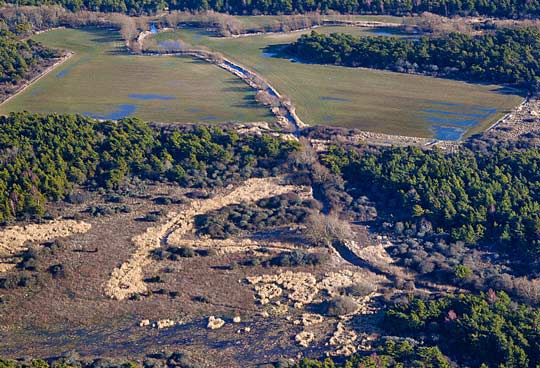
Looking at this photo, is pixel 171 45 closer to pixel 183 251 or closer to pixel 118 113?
pixel 118 113

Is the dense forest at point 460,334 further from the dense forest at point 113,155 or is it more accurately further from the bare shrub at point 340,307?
the dense forest at point 113,155

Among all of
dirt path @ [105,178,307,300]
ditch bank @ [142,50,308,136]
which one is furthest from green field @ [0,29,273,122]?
dirt path @ [105,178,307,300]

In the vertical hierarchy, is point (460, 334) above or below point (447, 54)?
below

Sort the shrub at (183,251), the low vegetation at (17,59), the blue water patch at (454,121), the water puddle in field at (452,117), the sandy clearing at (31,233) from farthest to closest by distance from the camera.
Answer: the low vegetation at (17,59) < the blue water patch at (454,121) < the water puddle in field at (452,117) < the sandy clearing at (31,233) < the shrub at (183,251)

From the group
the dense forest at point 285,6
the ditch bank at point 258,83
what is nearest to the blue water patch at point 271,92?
the ditch bank at point 258,83

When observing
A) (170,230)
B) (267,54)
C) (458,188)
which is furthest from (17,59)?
(458,188)

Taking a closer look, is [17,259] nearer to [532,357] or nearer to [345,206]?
[345,206]

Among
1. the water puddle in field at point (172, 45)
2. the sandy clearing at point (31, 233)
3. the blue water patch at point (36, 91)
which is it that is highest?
the water puddle in field at point (172, 45)
